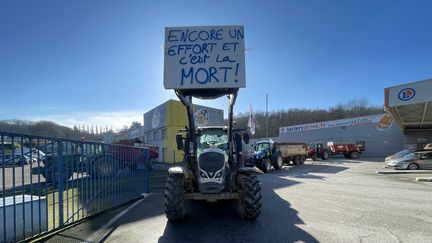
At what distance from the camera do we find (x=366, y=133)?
4228cm

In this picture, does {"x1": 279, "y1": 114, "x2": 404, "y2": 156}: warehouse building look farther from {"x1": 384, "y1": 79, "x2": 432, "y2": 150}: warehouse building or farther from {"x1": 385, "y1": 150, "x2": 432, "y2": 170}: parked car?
{"x1": 385, "y1": 150, "x2": 432, "y2": 170}: parked car

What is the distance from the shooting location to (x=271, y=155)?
22.8 metres

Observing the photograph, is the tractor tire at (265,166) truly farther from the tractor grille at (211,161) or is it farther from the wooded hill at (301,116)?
the wooded hill at (301,116)

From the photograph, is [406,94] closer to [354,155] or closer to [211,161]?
[354,155]

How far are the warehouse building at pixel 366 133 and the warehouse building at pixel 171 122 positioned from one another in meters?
18.1

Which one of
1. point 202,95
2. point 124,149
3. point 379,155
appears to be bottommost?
point 379,155

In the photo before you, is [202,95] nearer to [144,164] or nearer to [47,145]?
[47,145]

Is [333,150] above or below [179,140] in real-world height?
below

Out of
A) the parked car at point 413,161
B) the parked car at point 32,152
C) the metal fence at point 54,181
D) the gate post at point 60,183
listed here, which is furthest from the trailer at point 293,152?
the parked car at point 32,152

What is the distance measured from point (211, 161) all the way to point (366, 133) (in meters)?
40.9

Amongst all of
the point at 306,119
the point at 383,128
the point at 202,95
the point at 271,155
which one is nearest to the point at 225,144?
the point at 202,95

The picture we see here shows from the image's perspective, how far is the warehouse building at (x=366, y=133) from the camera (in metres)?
39.2

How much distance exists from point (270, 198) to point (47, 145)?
710 centimetres

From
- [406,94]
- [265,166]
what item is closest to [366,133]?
[406,94]
